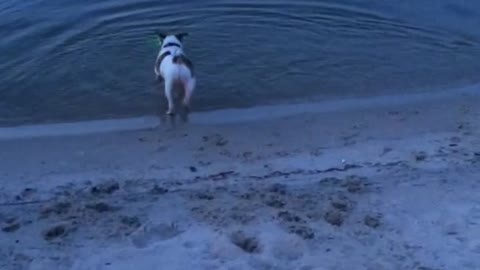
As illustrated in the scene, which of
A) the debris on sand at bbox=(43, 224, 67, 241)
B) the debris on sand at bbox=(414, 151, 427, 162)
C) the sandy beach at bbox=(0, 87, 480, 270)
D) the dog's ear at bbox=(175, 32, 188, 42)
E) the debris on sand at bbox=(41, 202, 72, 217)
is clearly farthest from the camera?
the dog's ear at bbox=(175, 32, 188, 42)

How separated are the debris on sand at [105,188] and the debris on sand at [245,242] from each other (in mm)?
1355

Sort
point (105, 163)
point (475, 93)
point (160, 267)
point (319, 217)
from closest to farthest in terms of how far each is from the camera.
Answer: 1. point (160, 267)
2. point (319, 217)
3. point (105, 163)
4. point (475, 93)

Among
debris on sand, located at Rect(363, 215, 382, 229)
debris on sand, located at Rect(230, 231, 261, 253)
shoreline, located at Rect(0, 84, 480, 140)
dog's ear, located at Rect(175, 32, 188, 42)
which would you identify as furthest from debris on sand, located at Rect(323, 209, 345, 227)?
dog's ear, located at Rect(175, 32, 188, 42)

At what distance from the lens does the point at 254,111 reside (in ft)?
30.3

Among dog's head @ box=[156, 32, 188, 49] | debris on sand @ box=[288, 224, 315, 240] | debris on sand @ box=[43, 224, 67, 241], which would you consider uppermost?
dog's head @ box=[156, 32, 188, 49]

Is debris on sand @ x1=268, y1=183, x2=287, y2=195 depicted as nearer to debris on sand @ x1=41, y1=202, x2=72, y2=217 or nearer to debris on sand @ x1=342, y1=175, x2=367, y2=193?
debris on sand @ x1=342, y1=175, x2=367, y2=193

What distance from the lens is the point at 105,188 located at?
23.5 ft

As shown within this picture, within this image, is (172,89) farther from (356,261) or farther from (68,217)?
(356,261)

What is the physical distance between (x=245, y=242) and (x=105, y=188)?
155cm

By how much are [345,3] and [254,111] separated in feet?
11.0

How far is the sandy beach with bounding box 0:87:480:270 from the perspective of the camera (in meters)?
6.16

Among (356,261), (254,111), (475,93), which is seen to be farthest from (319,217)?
(475,93)

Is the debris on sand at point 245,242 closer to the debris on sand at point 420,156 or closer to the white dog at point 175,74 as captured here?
the debris on sand at point 420,156

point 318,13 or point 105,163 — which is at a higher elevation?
point 318,13
